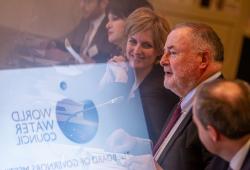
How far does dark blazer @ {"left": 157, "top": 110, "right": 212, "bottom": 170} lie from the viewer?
77.4 inches

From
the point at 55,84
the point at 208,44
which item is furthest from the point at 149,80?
the point at 55,84

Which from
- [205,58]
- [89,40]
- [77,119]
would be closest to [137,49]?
[89,40]

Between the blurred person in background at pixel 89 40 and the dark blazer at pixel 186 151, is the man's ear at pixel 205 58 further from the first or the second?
the blurred person in background at pixel 89 40

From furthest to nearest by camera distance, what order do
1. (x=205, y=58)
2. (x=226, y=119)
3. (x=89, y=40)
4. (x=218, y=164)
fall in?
(x=89, y=40) < (x=205, y=58) < (x=218, y=164) < (x=226, y=119)

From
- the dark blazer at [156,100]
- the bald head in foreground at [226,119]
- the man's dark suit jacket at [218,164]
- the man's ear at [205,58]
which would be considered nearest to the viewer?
the bald head in foreground at [226,119]

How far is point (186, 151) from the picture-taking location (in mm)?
1971

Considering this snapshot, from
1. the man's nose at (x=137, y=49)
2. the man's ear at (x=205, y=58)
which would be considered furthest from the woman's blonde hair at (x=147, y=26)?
the man's ear at (x=205, y=58)

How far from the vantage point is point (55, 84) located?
1.94 metres

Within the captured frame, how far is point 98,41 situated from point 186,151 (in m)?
0.63

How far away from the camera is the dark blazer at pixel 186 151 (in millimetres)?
1965

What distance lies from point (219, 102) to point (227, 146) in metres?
0.16

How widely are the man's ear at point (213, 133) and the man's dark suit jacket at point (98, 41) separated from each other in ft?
2.19

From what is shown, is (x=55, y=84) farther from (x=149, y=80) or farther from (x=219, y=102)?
(x=219, y=102)

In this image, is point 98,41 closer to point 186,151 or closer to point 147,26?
point 147,26
